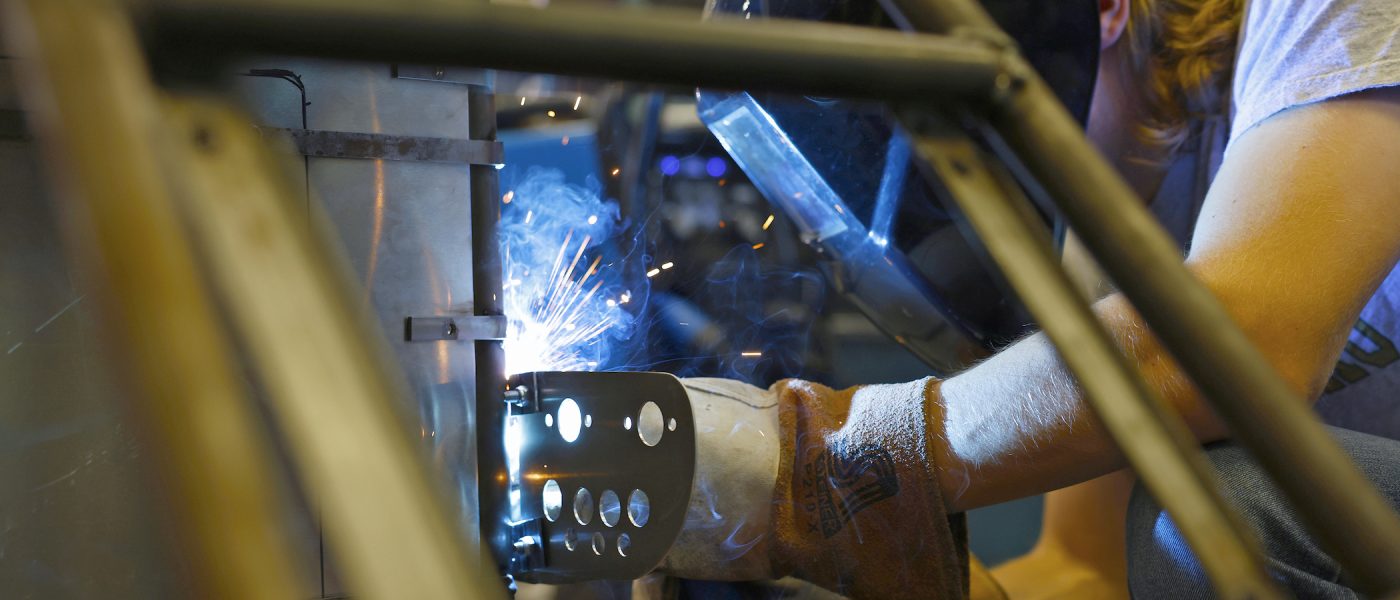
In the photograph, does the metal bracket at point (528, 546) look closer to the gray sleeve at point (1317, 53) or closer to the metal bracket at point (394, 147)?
the metal bracket at point (394, 147)

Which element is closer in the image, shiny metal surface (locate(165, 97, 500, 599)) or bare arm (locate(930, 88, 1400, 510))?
shiny metal surface (locate(165, 97, 500, 599))

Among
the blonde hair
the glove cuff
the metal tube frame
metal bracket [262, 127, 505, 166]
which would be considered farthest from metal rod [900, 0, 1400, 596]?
the blonde hair

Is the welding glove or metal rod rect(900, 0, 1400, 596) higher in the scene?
metal rod rect(900, 0, 1400, 596)

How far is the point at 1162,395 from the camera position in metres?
0.88

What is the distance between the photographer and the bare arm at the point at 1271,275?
0.85m

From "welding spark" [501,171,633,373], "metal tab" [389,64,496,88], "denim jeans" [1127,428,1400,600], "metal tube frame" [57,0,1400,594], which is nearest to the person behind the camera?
"metal tube frame" [57,0,1400,594]

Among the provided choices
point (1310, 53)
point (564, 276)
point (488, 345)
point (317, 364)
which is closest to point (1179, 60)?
point (1310, 53)

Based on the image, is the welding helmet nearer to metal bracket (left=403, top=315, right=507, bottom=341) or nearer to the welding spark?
the welding spark

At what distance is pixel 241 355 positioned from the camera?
44 cm

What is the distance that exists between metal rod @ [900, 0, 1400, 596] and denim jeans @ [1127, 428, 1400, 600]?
234 mm

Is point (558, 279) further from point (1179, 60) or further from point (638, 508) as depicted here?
point (1179, 60)

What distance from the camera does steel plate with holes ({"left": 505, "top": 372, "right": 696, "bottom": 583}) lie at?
37.1 inches

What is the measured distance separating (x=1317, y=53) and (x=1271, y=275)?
0.21 m

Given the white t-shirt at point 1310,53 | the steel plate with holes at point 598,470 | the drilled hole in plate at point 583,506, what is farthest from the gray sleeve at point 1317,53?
the drilled hole in plate at point 583,506
